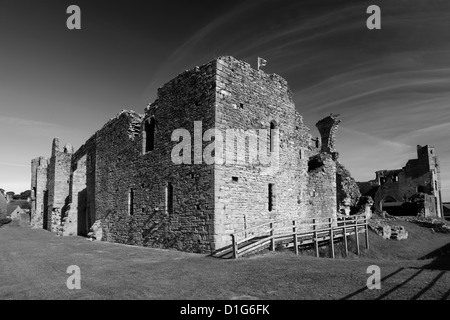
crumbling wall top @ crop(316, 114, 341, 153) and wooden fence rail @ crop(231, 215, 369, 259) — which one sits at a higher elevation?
crumbling wall top @ crop(316, 114, 341, 153)

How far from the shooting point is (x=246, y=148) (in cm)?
1388

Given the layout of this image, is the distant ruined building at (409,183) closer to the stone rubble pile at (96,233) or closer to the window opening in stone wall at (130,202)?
the window opening in stone wall at (130,202)

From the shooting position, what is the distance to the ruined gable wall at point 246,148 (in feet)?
41.9

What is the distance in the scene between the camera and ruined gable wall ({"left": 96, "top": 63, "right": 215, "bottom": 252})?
12914 mm

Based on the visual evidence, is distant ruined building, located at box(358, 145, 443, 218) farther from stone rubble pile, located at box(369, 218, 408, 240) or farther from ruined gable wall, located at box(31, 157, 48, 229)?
ruined gable wall, located at box(31, 157, 48, 229)

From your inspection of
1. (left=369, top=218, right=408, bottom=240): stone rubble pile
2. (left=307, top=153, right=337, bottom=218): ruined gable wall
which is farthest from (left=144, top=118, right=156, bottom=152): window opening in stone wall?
(left=369, top=218, right=408, bottom=240): stone rubble pile

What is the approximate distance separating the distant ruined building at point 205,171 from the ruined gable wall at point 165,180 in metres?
0.04

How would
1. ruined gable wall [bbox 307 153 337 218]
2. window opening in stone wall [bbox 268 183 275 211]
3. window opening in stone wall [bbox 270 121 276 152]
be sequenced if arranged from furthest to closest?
ruined gable wall [bbox 307 153 337 218] → window opening in stone wall [bbox 270 121 276 152] → window opening in stone wall [bbox 268 183 275 211]

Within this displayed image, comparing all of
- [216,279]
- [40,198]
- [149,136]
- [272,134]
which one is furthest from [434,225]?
[40,198]

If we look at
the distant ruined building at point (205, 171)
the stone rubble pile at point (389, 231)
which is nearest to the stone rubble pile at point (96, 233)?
the distant ruined building at point (205, 171)

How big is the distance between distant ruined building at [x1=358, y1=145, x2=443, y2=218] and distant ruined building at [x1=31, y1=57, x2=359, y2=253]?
3018 centimetres
